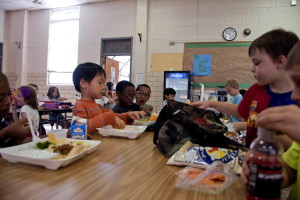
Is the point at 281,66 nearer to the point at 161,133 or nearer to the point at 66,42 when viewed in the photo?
the point at 161,133

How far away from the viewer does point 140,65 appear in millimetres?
5820

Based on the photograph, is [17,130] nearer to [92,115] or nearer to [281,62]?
[92,115]

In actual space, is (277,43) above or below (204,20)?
below

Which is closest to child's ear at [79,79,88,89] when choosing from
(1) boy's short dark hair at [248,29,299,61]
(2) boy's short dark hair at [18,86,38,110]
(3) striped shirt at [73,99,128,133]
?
(3) striped shirt at [73,99,128,133]

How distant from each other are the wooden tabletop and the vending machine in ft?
14.9

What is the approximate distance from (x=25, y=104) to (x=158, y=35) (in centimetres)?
401

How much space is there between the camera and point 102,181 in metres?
0.66

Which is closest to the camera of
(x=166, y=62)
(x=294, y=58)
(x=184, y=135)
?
(x=294, y=58)

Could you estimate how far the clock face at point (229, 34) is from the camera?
530 cm

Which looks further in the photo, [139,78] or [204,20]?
[139,78]

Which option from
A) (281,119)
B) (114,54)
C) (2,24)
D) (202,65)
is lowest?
(281,119)

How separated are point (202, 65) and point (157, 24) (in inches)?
67.9

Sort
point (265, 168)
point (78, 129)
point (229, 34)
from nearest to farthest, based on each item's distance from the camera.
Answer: point (265, 168), point (78, 129), point (229, 34)

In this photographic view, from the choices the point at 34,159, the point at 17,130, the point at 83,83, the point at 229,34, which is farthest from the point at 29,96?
the point at 229,34
